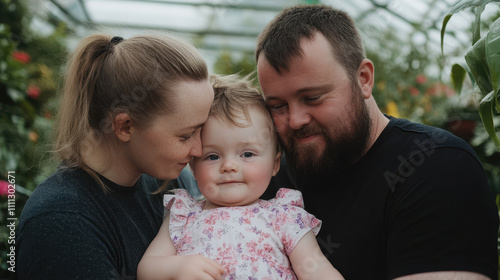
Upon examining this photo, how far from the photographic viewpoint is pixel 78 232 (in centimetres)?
142

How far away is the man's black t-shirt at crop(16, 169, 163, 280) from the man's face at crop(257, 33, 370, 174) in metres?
0.69

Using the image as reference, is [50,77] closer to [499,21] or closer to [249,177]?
[249,177]

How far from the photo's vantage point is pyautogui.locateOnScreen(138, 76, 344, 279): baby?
156 cm

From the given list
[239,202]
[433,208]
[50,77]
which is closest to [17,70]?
[50,77]

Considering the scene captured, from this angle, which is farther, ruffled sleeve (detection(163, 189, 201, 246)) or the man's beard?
the man's beard

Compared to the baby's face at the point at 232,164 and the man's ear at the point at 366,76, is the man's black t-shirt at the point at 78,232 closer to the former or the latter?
the baby's face at the point at 232,164

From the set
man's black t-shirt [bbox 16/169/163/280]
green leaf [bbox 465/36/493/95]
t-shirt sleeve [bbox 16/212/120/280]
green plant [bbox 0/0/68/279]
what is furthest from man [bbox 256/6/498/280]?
green plant [bbox 0/0/68/279]

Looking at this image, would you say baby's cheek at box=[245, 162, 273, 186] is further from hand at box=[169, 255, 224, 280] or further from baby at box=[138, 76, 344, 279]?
hand at box=[169, 255, 224, 280]

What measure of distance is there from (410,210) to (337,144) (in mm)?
434

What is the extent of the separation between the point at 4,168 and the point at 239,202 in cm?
238

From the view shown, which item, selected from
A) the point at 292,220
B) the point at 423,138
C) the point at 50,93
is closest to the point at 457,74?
the point at 423,138

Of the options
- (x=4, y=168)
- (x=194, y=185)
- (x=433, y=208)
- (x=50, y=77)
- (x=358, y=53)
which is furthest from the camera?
(x=50, y=77)

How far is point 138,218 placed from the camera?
5.83ft

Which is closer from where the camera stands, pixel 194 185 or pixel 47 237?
pixel 47 237
